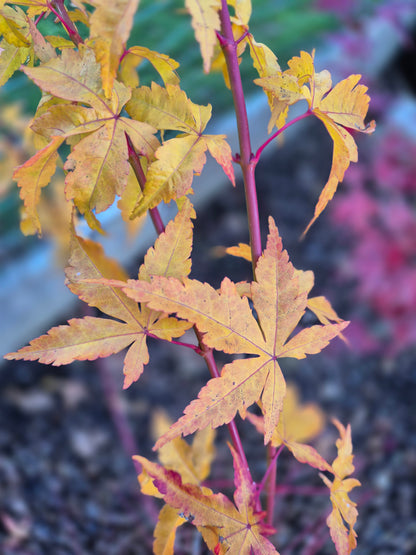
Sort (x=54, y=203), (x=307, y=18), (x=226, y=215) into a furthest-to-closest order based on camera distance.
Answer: (x=307, y=18)
(x=226, y=215)
(x=54, y=203)

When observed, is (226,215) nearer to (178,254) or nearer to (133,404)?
(133,404)

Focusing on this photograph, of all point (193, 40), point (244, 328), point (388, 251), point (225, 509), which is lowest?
point (388, 251)

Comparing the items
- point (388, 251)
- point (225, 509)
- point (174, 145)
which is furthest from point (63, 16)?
point (388, 251)

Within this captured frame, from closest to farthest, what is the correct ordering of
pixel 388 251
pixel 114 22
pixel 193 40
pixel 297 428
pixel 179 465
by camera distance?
pixel 114 22, pixel 179 465, pixel 297 428, pixel 388 251, pixel 193 40

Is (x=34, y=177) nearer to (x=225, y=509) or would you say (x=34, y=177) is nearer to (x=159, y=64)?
(x=159, y=64)

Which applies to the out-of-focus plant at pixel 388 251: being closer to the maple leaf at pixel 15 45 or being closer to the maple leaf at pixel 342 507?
the maple leaf at pixel 342 507

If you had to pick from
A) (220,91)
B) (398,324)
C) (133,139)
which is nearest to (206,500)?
(133,139)

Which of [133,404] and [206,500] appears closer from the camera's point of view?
[206,500]
